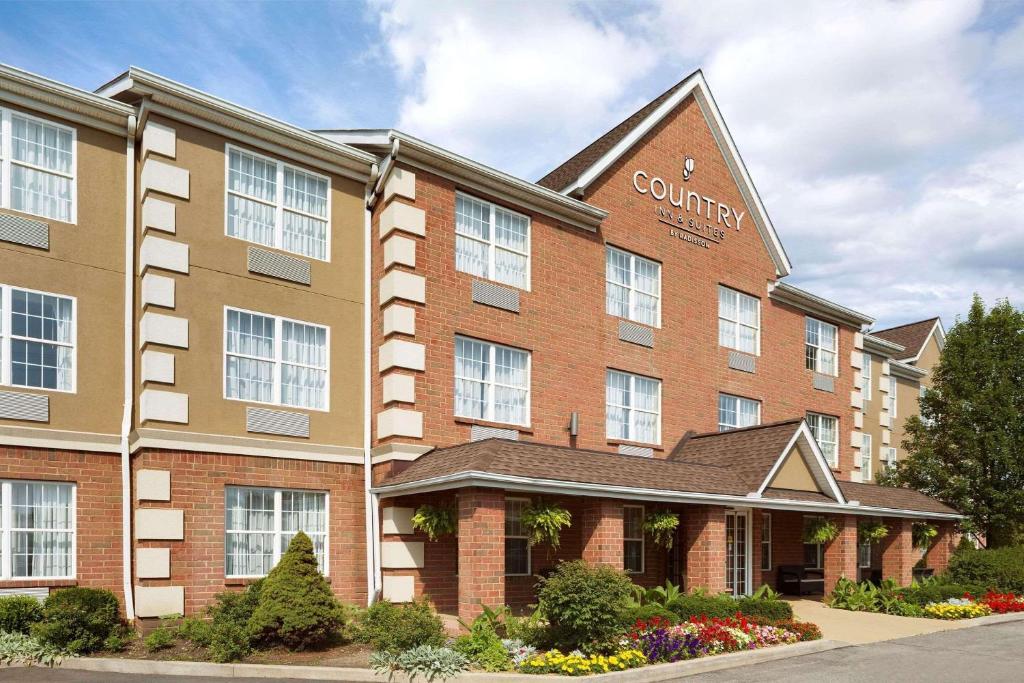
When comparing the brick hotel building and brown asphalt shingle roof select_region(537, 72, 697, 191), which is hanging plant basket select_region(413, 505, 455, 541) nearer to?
the brick hotel building

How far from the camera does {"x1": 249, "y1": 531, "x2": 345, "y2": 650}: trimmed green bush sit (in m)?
15.3

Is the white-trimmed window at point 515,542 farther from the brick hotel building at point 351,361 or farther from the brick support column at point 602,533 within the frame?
the brick support column at point 602,533

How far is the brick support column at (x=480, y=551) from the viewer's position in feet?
55.3

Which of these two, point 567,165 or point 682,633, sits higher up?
point 567,165

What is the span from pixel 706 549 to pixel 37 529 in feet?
43.6

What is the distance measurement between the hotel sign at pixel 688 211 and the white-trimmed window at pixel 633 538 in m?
7.53

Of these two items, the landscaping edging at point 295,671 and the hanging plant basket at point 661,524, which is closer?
the landscaping edging at point 295,671

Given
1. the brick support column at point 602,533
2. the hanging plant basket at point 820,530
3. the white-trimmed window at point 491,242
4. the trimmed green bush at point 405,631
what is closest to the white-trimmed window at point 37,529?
the trimmed green bush at point 405,631

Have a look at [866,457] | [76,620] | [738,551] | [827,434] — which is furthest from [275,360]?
[866,457]

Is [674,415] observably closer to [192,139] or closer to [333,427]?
[333,427]

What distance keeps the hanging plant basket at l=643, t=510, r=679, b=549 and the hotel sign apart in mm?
8284

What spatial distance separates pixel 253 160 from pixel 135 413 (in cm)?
550

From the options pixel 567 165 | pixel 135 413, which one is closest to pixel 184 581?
pixel 135 413

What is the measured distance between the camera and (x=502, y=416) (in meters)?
21.8
